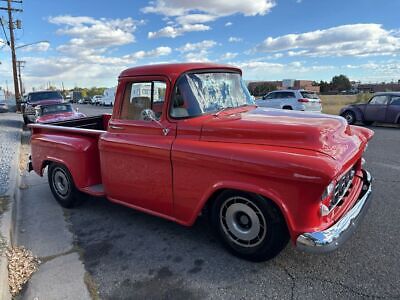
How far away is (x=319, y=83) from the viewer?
90.1 m

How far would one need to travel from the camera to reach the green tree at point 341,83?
3391 inches

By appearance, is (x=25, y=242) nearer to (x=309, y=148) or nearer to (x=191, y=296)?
(x=191, y=296)

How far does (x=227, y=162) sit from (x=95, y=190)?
7.54 feet

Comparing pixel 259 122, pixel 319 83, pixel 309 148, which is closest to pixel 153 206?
pixel 259 122

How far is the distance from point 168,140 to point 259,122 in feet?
3.24

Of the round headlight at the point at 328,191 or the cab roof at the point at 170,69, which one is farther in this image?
the cab roof at the point at 170,69

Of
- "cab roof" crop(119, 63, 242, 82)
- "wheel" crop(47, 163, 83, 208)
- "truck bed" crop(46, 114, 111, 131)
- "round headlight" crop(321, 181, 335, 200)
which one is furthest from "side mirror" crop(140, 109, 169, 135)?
"truck bed" crop(46, 114, 111, 131)

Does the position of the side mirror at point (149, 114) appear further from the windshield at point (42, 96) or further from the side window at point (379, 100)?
the windshield at point (42, 96)

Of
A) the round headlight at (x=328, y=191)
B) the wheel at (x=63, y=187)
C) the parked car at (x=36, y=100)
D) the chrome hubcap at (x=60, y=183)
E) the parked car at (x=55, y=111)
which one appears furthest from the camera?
the parked car at (x=36, y=100)

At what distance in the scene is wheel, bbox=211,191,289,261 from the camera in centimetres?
311

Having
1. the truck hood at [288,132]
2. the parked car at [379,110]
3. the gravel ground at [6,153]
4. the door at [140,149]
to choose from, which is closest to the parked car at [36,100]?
the gravel ground at [6,153]

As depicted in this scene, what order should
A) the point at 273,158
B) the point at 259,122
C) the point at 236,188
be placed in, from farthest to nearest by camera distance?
1. the point at 259,122
2. the point at 236,188
3. the point at 273,158

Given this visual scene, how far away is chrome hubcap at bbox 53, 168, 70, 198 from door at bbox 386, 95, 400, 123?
43.2ft

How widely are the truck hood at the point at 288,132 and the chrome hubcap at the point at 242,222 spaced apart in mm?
623
